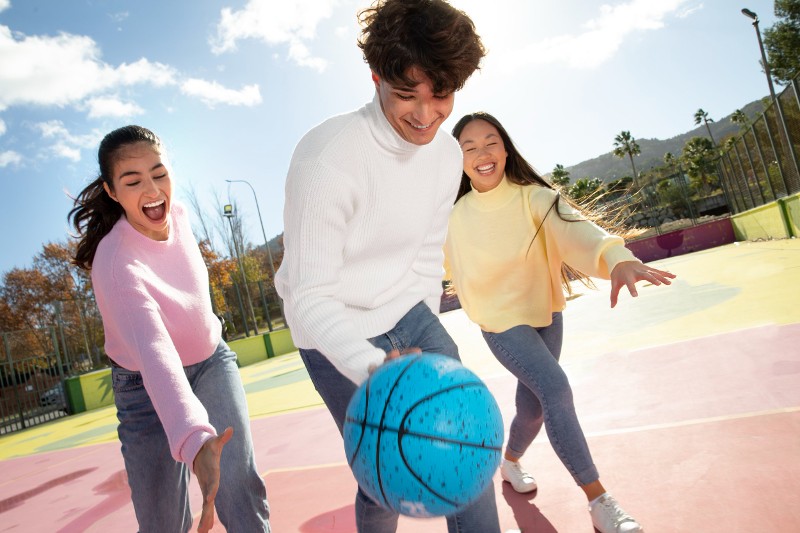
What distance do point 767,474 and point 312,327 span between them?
267 centimetres

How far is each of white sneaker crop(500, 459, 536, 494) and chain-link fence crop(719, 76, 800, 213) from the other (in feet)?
51.5

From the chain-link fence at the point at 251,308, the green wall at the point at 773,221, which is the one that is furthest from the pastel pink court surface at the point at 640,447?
the chain-link fence at the point at 251,308

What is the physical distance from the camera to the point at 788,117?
1600cm

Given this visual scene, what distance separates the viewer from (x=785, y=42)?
41.8 m

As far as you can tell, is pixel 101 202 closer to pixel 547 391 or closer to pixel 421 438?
pixel 421 438

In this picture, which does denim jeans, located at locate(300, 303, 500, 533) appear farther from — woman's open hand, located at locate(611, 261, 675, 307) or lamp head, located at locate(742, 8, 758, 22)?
lamp head, located at locate(742, 8, 758, 22)

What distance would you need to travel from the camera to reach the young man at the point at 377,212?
201 cm

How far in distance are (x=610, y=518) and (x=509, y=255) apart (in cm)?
157

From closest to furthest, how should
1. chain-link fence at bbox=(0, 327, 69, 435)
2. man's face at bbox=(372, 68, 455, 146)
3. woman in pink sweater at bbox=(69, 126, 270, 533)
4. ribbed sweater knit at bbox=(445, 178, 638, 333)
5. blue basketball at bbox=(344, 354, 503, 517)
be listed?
blue basketball at bbox=(344, 354, 503, 517) < man's face at bbox=(372, 68, 455, 146) < woman in pink sweater at bbox=(69, 126, 270, 533) < ribbed sweater knit at bbox=(445, 178, 638, 333) < chain-link fence at bbox=(0, 327, 69, 435)

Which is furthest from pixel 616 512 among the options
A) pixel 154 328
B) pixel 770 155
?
pixel 770 155

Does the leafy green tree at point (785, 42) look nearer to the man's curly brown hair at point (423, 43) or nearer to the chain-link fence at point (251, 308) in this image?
the chain-link fence at point (251, 308)

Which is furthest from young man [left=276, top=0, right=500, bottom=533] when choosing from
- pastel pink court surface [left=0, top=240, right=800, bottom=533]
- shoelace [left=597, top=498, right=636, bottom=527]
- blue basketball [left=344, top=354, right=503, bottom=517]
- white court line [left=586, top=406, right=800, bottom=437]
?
white court line [left=586, top=406, right=800, bottom=437]

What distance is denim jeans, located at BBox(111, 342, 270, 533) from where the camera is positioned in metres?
2.41

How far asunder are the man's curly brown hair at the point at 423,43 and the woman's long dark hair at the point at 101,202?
4.63 ft
